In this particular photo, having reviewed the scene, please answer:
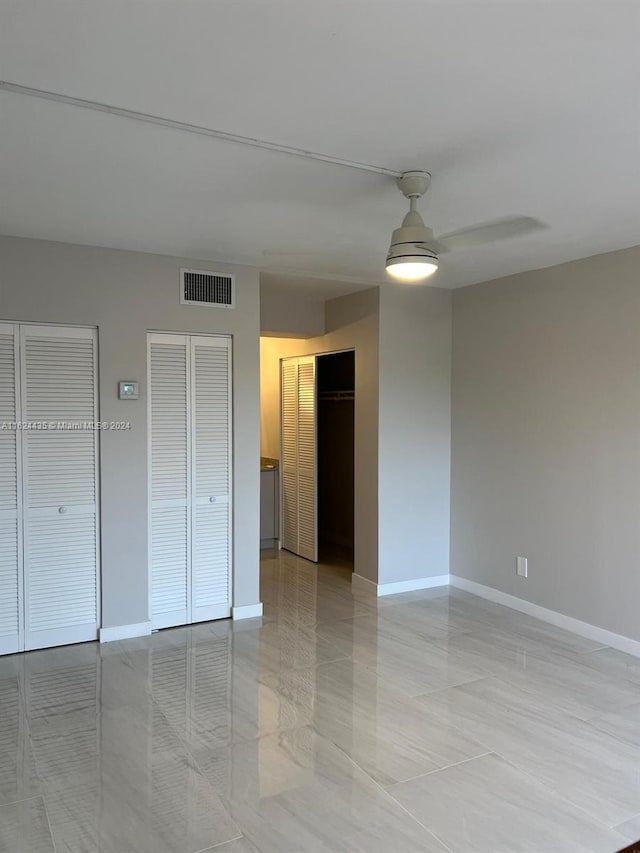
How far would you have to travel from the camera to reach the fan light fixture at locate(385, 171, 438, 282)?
2635 mm

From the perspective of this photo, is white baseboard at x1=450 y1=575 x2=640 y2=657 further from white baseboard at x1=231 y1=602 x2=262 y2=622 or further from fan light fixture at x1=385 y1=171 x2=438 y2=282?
fan light fixture at x1=385 y1=171 x2=438 y2=282

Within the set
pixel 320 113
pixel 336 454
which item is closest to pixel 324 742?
pixel 320 113

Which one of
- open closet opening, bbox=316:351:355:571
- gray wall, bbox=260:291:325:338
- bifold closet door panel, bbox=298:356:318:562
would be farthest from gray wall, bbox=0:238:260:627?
open closet opening, bbox=316:351:355:571

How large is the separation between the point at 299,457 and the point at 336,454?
0.82 metres

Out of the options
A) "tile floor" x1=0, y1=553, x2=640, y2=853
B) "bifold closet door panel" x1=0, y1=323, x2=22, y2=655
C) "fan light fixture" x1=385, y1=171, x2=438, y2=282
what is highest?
"fan light fixture" x1=385, y1=171, x2=438, y2=282

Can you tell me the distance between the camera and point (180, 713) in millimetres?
3186

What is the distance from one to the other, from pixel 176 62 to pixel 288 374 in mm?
4672

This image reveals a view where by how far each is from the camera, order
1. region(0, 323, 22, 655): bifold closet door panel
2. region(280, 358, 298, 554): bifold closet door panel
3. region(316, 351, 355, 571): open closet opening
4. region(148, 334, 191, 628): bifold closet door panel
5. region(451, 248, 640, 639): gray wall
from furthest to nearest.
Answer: region(316, 351, 355, 571): open closet opening
region(280, 358, 298, 554): bifold closet door panel
region(148, 334, 191, 628): bifold closet door panel
region(451, 248, 640, 639): gray wall
region(0, 323, 22, 655): bifold closet door panel

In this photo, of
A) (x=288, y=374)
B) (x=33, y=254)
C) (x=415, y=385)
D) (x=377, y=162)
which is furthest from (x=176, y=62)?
(x=288, y=374)

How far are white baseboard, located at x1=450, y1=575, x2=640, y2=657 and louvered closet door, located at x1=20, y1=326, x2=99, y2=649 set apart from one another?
2950 mm

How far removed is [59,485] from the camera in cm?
400

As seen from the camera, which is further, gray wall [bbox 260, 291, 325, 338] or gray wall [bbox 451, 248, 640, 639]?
gray wall [bbox 260, 291, 325, 338]

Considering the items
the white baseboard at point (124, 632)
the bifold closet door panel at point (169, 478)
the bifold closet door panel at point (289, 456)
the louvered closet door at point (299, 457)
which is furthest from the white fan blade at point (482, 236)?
the bifold closet door panel at point (289, 456)

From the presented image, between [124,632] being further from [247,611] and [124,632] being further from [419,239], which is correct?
[419,239]
